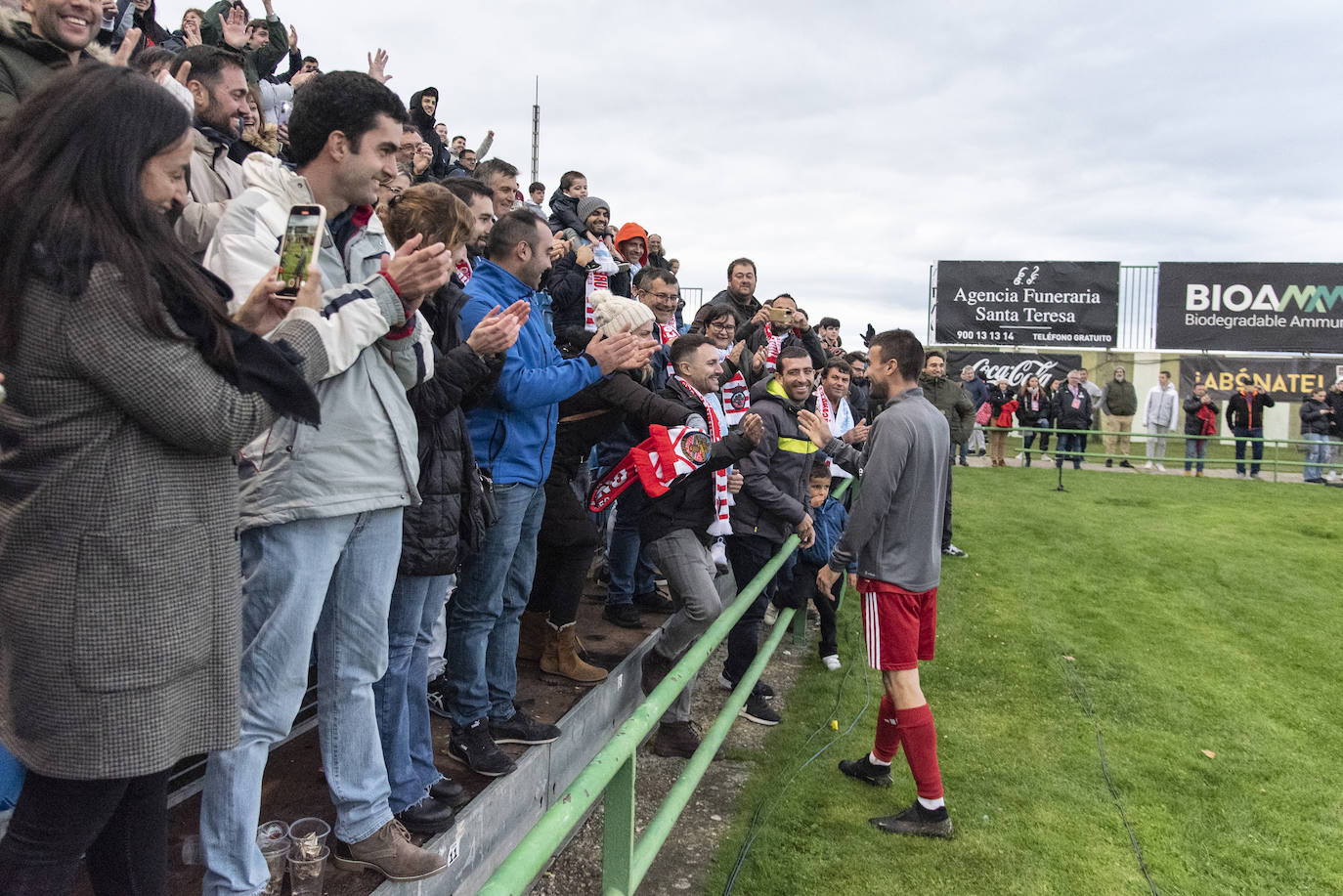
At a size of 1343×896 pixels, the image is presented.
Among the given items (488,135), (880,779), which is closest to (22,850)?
(880,779)

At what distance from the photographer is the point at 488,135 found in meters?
10.0

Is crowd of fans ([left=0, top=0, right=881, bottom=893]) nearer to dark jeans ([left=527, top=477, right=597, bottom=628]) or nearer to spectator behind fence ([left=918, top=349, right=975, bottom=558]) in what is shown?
dark jeans ([left=527, top=477, right=597, bottom=628])

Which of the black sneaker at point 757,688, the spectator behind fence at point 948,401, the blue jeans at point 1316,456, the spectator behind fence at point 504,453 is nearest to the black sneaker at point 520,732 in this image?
the spectator behind fence at point 504,453

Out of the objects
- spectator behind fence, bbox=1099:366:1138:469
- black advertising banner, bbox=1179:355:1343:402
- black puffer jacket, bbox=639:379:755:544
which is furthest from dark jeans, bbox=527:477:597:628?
black advertising banner, bbox=1179:355:1343:402

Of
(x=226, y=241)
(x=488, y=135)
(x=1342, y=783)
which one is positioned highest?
(x=488, y=135)

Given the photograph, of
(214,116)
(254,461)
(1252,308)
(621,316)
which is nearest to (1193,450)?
(1252,308)

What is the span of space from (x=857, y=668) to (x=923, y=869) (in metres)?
2.57

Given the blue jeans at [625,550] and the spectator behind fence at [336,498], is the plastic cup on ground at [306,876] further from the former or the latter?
the blue jeans at [625,550]

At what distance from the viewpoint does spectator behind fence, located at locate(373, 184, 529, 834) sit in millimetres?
2676

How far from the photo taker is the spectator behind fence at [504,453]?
3.18 metres

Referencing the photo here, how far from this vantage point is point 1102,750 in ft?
16.5

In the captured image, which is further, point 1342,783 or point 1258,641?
point 1258,641

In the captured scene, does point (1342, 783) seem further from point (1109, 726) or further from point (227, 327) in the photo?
point (227, 327)

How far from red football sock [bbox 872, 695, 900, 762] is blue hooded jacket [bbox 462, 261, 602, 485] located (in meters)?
2.22
